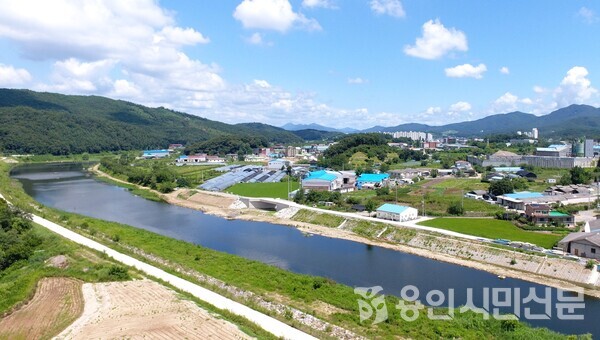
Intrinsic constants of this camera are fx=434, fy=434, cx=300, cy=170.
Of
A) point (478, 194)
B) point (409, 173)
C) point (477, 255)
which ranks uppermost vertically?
point (409, 173)

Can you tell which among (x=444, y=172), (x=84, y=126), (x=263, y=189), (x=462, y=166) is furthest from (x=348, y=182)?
(x=84, y=126)

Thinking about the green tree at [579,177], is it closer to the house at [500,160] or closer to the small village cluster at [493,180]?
the small village cluster at [493,180]

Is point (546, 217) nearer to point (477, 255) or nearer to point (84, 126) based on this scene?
point (477, 255)

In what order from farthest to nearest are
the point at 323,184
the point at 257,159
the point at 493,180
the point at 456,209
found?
the point at 257,159 < the point at 323,184 < the point at 493,180 < the point at 456,209

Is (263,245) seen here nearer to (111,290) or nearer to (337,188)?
(111,290)

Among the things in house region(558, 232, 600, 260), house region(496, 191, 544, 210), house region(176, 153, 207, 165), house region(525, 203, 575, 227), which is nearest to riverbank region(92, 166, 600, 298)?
house region(558, 232, 600, 260)

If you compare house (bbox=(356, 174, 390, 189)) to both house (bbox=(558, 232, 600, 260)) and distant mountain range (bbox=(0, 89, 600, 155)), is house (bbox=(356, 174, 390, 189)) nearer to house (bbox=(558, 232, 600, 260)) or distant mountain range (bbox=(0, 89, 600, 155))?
house (bbox=(558, 232, 600, 260))

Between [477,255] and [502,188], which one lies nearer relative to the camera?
[477,255]

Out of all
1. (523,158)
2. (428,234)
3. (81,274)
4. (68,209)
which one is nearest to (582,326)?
(428,234)
